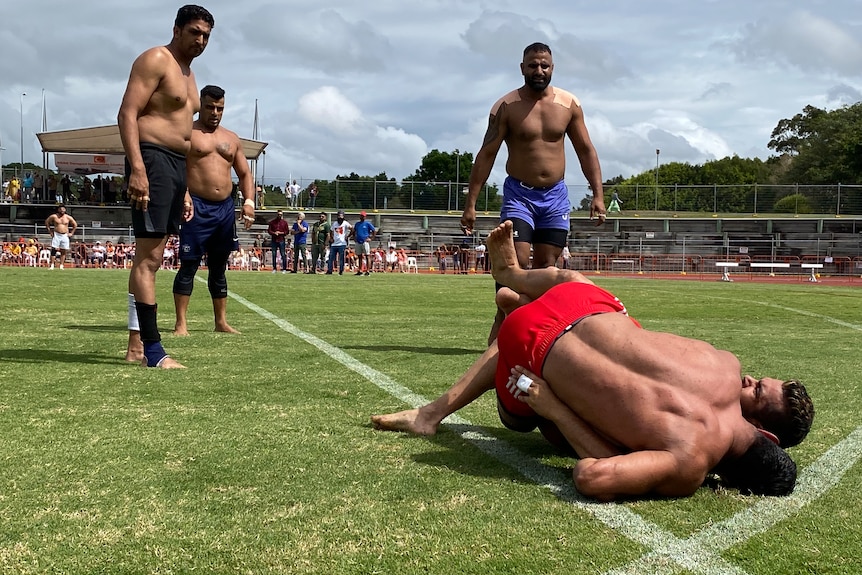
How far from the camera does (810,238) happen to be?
130 feet

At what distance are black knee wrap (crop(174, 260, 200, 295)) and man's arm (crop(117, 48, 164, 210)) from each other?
2411 millimetres

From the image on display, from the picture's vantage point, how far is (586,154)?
7281 millimetres

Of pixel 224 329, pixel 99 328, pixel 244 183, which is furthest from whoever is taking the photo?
pixel 244 183

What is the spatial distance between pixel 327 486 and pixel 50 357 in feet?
12.2

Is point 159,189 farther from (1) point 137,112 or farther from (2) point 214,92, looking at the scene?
(2) point 214,92

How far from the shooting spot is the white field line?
7.27 feet

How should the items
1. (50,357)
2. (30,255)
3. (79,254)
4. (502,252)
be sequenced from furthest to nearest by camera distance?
1. (79,254)
2. (30,255)
3. (50,357)
4. (502,252)

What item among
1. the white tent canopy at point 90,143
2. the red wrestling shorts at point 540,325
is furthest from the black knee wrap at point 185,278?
the white tent canopy at point 90,143

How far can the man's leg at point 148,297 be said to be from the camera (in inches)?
217

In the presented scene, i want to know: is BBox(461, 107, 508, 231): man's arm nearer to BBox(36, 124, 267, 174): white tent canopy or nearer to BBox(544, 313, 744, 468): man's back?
BBox(544, 313, 744, 468): man's back

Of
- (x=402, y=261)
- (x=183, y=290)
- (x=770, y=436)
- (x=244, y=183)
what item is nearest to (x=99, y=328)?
(x=183, y=290)

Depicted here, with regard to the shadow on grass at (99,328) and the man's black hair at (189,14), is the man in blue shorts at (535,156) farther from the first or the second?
the shadow on grass at (99,328)

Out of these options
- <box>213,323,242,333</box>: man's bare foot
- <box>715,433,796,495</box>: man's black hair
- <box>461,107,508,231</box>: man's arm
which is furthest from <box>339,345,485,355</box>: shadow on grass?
<box>715,433,796,495</box>: man's black hair

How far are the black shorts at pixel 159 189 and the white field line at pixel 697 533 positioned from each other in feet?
8.48
